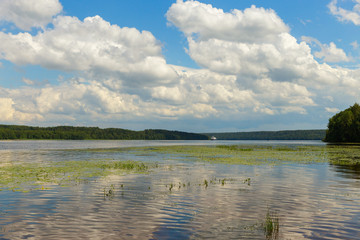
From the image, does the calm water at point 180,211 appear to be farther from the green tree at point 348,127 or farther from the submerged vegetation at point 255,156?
the green tree at point 348,127

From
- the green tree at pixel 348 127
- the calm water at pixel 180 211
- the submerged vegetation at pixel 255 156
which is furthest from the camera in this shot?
the green tree at pixel 348 127

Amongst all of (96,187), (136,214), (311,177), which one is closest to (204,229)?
(136,214)

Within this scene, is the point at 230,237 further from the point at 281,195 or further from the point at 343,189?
the point at 343,189

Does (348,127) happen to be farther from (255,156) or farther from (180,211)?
(180,211)

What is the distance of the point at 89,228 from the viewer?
13.2m

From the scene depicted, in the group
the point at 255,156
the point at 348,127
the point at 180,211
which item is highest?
the point at 348,127

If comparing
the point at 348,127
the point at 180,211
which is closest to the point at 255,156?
the point at 180,211

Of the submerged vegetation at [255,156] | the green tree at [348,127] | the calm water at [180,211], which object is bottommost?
the submerged vegetation at [255,156]

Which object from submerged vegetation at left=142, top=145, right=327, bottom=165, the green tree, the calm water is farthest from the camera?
the green tree

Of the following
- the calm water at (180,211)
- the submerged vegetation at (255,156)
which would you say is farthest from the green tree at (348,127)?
the calm water at (180,211)

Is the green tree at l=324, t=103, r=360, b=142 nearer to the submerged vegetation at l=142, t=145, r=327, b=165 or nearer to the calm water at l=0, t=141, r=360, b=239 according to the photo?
the submerged vegetation at l=142, t=145, r=327, b=165

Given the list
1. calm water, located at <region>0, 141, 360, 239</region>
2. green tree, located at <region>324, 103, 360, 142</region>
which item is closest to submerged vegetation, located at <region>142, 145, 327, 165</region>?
calm water, located at <region>0, 141, 360, 239</region>

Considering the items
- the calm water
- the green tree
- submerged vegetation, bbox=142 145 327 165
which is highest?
the green tree

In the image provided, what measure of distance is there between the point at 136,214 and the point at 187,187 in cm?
895
